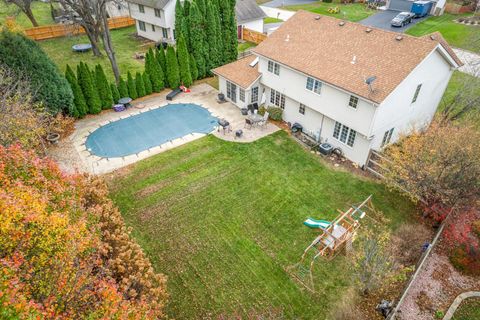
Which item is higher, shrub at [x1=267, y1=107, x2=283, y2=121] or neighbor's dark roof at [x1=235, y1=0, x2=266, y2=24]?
neighbor's dark roof at [x1=235, y1=0, x2=266, y2=24]

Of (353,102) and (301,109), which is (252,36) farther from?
(353,102)

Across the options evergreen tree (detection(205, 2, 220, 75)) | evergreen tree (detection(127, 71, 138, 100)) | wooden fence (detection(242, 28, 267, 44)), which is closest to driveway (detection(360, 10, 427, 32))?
wooden fence (detection(242, 28, 267, 44))

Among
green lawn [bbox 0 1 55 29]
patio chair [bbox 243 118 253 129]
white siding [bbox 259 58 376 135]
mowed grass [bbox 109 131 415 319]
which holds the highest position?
white siding [bbox 259 58 376 135]

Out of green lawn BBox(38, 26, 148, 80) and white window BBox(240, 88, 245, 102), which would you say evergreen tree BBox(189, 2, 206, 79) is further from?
green lawn BBox(38, 26, 148, 80)

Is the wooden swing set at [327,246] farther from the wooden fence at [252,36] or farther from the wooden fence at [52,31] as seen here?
the wooden fence at [52,31]

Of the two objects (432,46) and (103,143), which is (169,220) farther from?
(432,46)

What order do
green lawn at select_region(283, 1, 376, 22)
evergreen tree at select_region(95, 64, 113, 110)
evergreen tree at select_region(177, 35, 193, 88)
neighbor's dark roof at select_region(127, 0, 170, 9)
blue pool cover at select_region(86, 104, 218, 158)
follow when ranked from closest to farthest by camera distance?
blue pool cover at select_region(86, 104, 218, 158), evergreen tree at select_region(95, 64, 113, 110), evergreen tree at select_region(177, 35, 193, 88), neighbor's dark roof at select_region(127, 0, 170, 9), green lawn at select_region(283, 1, 376, 22)
